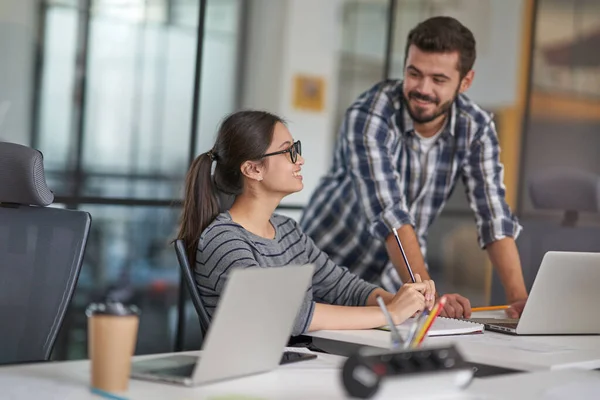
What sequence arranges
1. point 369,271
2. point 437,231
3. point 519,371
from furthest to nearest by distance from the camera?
point 437,231 < point 369,271 < point 519,371

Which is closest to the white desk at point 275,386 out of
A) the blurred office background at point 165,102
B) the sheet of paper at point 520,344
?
the sheet of paper at point 520,344

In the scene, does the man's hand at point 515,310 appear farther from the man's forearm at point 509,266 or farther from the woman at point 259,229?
the woman at point 259,229

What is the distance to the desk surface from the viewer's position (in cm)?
148

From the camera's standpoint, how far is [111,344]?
147 cm

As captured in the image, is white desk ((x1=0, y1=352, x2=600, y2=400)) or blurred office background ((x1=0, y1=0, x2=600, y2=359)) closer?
white desk ((x1=0, y1=352, x2=600, y2=400))

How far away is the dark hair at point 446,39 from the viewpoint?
2.92 meters

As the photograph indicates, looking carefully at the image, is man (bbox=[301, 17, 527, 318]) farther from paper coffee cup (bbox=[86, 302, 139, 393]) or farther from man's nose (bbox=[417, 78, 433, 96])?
paper coffee cup (bbox=[86, 302, 139, 393])

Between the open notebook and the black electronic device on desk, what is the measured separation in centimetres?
69

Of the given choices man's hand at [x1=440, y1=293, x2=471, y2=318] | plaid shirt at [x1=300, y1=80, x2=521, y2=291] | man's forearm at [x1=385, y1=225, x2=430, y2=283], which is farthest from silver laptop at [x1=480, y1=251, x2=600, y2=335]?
plaid shirt at [x1=300, y1=80, x2=521, y2=291]

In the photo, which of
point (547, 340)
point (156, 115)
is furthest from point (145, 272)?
point (547, 340)

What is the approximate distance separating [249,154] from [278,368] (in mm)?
842

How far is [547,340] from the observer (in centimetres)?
225

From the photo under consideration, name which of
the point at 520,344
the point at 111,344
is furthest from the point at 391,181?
the point at 111,344

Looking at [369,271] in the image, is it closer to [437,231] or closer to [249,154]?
[249,154]
